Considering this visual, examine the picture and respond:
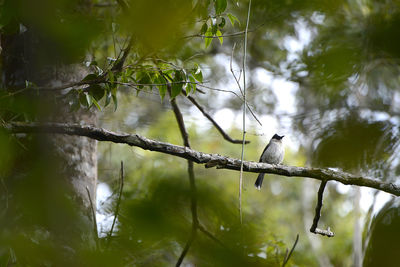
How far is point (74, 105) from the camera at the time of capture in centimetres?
235

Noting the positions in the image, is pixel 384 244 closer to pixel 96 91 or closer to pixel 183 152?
pixel 183 152

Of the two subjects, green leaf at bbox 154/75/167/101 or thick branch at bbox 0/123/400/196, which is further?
green leaf at bbox 154/75/167/101

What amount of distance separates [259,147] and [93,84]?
8.30m

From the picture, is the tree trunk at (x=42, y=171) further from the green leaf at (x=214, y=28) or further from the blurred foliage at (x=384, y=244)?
the green leaf at (x=214, y=28)

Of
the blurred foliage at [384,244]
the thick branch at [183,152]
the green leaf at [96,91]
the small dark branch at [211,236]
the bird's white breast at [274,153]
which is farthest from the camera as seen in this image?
the bird's white breast at [274,153]

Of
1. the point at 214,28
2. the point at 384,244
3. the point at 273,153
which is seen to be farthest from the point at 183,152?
the point at 273,153

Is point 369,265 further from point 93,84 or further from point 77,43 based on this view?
point 93,84

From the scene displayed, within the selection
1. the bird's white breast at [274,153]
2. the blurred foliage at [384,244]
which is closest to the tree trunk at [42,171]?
the blurred foliage at [384,244]

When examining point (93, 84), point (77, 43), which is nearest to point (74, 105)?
point (93, 84)

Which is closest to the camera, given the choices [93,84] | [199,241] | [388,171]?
[199,241]

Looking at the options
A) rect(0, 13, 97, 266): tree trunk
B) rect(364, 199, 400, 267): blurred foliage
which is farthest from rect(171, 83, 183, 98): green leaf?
rect(364, 199, 400, 267): blurred foliage

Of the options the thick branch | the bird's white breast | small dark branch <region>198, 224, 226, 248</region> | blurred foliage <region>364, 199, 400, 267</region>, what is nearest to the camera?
blurred foliage <region>364, 199, 400, 267</region>

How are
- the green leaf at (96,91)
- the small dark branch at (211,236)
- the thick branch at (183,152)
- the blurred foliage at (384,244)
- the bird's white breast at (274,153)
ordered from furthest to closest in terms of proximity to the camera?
the bird's white breast at (274,153) < the green leaf at (96,91) < the thick branch at (183,152) < the small dark branch at (211,236) < the blurred foliage at (384,244)

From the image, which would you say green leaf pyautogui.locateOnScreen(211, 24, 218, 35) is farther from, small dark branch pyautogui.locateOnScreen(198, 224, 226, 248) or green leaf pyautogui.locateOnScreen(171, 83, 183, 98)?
small dark branch pyautogui.locateOnScreen(198, 224, 226, 248)
